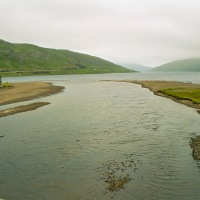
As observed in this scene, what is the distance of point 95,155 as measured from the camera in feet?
100.0

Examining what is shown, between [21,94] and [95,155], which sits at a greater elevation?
[21,94]

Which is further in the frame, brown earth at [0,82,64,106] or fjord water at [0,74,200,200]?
brown earth at [0,82,64,106]

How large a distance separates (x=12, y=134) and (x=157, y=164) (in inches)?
945

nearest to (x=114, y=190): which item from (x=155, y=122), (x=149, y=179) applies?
(x=149, y=179)

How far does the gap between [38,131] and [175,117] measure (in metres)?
26.0

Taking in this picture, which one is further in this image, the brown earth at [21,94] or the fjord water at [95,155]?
the brown earth at [21,94]

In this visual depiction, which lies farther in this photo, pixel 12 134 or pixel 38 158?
pixel 12 134

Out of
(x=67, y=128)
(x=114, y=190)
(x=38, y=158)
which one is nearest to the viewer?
(x=114, y=190)

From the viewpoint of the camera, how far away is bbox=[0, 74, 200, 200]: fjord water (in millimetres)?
21922

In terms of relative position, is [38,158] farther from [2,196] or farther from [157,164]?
[157,164]

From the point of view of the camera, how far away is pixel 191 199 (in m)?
20.3

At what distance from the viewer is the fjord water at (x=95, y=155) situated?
21.9 m

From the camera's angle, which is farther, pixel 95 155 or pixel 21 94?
pixel 21 94

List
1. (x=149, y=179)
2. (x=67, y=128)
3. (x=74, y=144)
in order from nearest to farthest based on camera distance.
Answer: (x=149, y=179) < (x=74, y=144) < (x=67, y=128)
